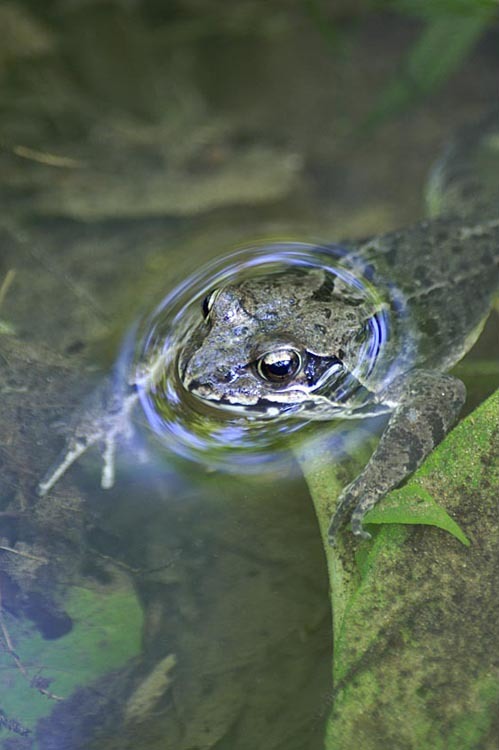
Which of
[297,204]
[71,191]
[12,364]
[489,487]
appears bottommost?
[489,487]

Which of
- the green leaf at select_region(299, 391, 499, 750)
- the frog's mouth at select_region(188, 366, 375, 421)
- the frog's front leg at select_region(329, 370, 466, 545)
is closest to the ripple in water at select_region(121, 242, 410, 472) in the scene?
the frog's mouth at select_region(188, 366, 375, 421)

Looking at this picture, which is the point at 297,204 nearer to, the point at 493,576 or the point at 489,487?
the point at 489,487

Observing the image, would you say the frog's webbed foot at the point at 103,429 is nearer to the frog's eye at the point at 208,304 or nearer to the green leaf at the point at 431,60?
the frog's eye at the point at 208,304

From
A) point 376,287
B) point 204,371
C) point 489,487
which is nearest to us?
point 489,487

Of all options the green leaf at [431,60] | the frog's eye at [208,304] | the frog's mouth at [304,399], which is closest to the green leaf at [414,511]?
the frog's mouth at [304,399]

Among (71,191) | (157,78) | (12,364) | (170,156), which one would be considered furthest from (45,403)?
(157,78)

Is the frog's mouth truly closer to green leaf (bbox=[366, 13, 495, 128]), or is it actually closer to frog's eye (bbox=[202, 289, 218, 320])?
frog's eye (bbox=[202, 289, 218, 320])
